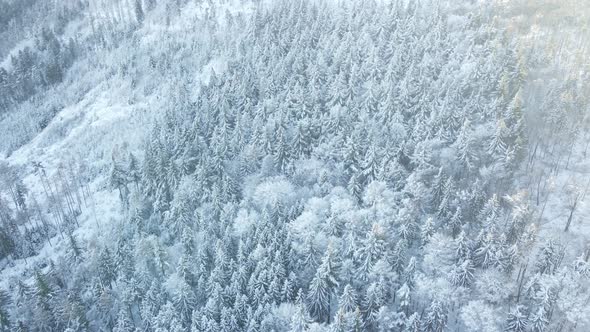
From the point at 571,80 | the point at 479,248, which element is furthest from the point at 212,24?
the point at 479,248

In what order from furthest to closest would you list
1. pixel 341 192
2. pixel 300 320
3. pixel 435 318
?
pixel 341 192 → pixel 435 318 → pixel 300 320

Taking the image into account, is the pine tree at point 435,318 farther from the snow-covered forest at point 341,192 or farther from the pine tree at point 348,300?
the pine tree at point 348,300

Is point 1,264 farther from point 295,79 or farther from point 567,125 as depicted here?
point 567,125

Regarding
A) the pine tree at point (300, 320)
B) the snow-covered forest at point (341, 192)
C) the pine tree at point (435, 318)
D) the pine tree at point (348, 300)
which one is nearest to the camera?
the pine tree at point (300, 320)

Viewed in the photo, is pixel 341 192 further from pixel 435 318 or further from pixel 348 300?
pixel 435 318

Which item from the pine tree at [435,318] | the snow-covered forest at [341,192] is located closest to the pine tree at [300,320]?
the snow-covered forest at [341,192]

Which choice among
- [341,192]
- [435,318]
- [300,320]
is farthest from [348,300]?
[341,192]

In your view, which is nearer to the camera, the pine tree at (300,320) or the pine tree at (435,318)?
the pine tree at (300,320)

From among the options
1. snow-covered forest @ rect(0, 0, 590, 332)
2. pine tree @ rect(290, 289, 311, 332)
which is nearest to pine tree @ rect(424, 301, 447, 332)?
snow-covered forest @ rect(0, 0, 590, 332)
